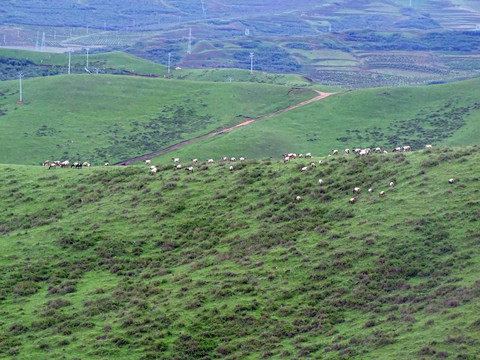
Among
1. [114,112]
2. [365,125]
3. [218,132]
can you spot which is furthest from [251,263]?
[114,112]

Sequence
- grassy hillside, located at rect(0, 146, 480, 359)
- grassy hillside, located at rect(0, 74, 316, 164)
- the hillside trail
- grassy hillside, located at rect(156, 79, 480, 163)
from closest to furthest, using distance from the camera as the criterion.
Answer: grassy hillside, located at rect(0, 146, 480, 359)
the hillside trail
grassy hillside, located at rect(156, 79, 480, 163)
grassy hillside, located at rect(0, 74, 316, 164)

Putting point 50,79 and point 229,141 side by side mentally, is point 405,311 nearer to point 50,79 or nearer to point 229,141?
point 229,141

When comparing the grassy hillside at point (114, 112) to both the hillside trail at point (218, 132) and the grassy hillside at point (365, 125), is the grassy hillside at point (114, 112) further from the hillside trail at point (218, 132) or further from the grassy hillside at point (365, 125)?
the grassy hillside at point (365, 125)

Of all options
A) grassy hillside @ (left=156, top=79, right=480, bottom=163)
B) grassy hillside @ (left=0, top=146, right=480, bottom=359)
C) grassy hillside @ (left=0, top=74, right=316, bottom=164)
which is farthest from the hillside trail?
grassy hillside @ (left=0, top=146, right=480, bottom=359)

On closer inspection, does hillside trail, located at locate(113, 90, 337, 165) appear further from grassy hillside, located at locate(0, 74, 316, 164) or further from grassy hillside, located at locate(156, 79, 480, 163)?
grassy hillside, located at locate(156, 79, 480, 163)

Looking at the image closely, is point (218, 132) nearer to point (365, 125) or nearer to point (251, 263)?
point (365, 125)
